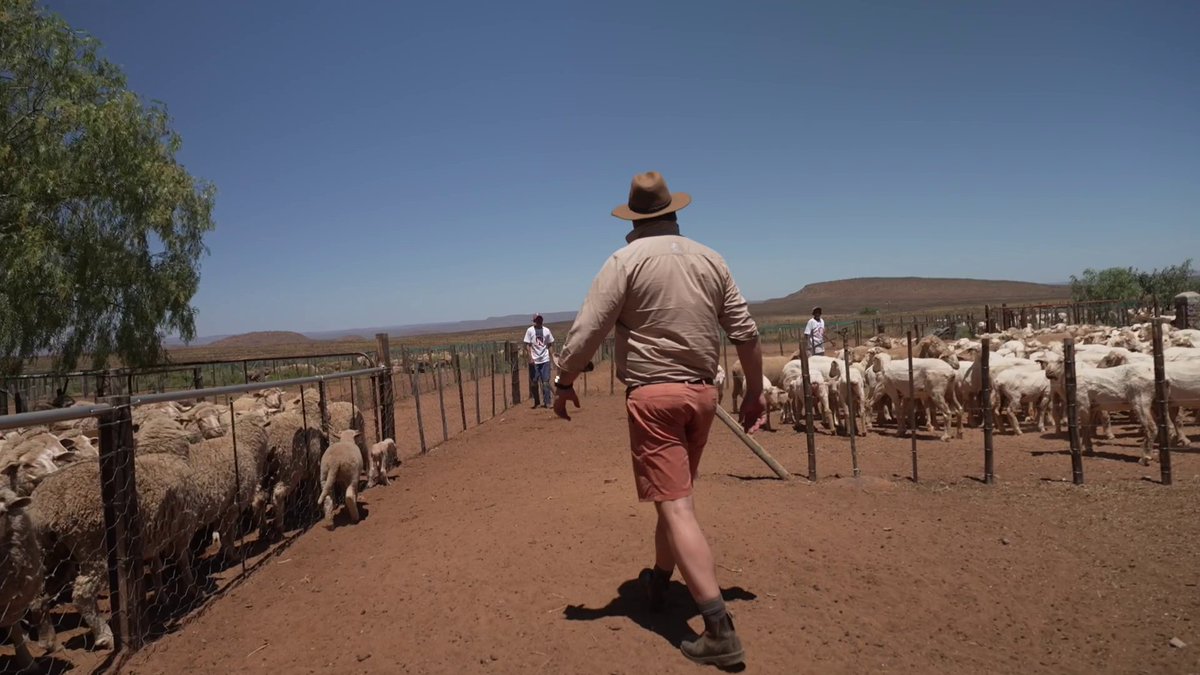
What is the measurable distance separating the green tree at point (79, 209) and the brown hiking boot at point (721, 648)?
14.2 m

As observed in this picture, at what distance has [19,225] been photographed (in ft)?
40.1

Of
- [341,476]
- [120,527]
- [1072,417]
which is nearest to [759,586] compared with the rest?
[120,527]

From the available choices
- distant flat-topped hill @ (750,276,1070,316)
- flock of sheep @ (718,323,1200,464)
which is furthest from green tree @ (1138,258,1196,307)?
distant flat-topped hill @ (750,276,1070,316)

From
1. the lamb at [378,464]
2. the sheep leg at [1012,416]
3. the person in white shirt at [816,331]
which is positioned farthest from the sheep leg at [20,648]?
the person in white shirt at [816,331]

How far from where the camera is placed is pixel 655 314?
128 inches

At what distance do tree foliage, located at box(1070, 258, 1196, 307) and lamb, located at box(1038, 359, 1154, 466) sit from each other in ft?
97.4

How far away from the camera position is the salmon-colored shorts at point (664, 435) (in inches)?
123

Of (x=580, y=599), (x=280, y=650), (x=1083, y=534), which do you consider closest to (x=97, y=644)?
(x=280, y=650)

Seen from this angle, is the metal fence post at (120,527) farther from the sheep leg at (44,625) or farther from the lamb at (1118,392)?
the lamb at (1118,392)

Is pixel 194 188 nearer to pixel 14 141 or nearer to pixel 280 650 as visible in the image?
pixel 14 141

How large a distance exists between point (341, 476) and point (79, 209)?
11.3 metres

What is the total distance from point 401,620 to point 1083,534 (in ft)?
17.7

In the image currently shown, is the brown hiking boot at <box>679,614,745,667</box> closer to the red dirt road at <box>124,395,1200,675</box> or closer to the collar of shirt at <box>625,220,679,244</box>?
the red dirt road at <box>124,395,1200,675</box>

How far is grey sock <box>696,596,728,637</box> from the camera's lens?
302cm
